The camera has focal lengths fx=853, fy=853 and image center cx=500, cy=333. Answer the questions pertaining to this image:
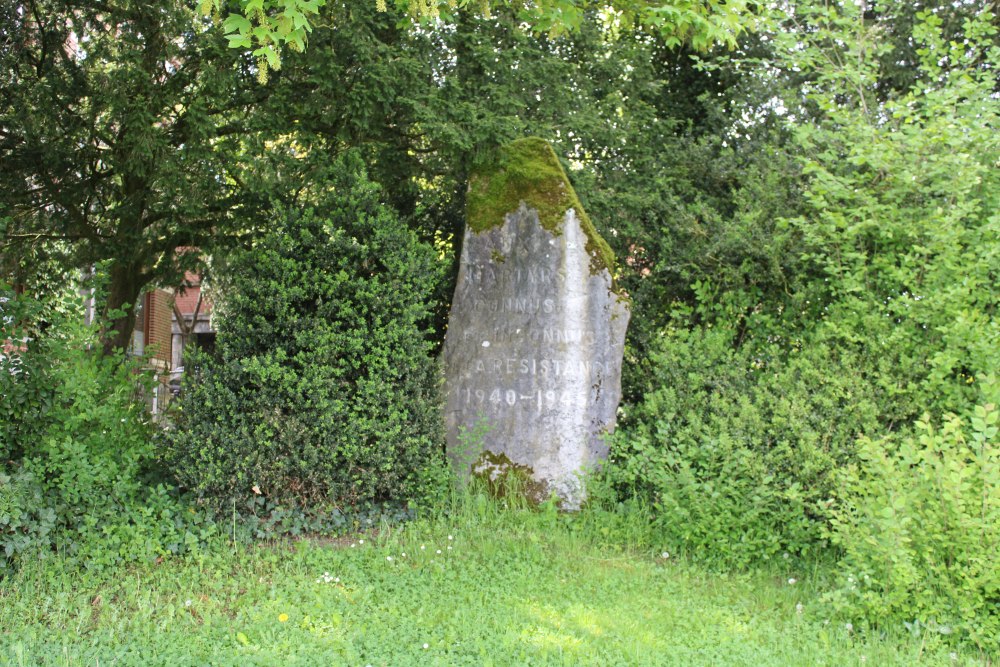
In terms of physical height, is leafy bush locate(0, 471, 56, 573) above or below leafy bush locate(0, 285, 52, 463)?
below

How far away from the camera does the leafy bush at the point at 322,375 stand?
20.0ft

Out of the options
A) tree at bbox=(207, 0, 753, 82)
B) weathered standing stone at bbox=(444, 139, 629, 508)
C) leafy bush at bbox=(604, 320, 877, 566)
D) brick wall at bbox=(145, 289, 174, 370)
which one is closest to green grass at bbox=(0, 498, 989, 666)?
leafy bush at bbox=(604, 320, 877, 566)

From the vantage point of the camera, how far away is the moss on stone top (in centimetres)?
760

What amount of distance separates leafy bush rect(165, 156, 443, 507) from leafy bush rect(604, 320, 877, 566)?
1788mm

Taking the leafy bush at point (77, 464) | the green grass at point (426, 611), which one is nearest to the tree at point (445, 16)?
the leafy bush at point (77, 464)

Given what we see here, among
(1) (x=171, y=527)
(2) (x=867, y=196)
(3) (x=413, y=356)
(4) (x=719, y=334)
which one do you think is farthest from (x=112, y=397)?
(2) (x=867, y=196)

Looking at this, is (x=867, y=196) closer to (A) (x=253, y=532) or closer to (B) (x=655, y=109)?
(B) (x=655, y=109)

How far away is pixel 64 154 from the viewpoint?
8688 mm

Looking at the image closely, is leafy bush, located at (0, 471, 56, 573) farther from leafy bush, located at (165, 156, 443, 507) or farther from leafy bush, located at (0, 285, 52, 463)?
leafy bush, located at (165, 156, 443, 507)

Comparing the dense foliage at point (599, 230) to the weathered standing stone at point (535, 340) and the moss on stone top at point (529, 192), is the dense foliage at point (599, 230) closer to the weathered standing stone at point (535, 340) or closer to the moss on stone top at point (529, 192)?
the moss on stone top at point (529, 192)

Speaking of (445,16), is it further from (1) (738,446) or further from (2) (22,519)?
(2) (22,519)

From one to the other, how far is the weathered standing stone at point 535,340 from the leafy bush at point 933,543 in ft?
9.07

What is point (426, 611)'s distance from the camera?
16.3 ft

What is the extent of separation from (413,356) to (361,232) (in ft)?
3.68
